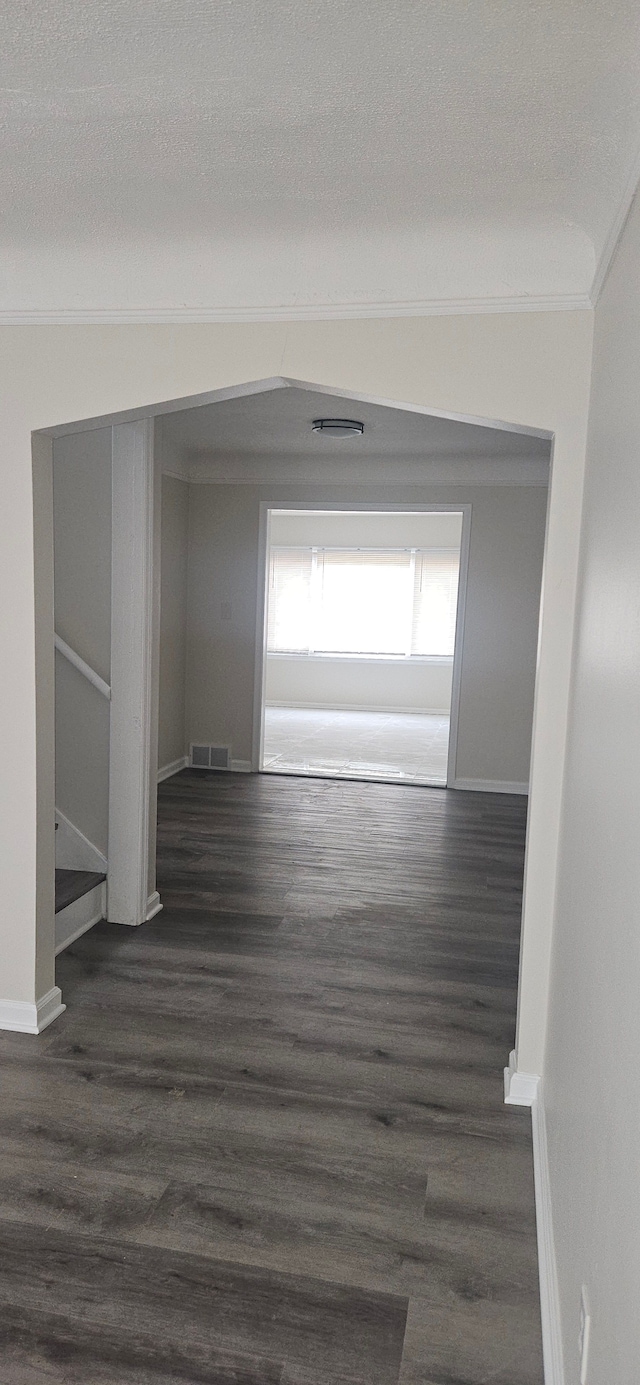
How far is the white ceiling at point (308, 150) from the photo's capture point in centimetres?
155

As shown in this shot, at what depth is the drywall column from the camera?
147 inches

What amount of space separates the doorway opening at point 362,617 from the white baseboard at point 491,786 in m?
3.44

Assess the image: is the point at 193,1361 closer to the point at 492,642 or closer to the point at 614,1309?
the point at 614,1309

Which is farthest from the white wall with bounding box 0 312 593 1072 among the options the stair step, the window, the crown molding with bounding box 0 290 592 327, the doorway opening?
the window

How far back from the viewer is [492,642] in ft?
22.3

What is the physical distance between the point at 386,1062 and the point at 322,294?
7.76 feet

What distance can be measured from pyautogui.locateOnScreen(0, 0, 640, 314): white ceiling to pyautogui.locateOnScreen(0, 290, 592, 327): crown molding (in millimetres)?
14

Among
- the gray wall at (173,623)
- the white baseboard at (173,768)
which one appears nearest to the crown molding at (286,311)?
the gray wall at (173,623)

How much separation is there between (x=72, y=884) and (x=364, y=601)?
25.3 ft

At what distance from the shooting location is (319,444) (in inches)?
253

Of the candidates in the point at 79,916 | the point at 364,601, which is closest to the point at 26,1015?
the point at 79,916

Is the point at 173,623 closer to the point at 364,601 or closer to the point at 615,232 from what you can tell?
the point at 364,601

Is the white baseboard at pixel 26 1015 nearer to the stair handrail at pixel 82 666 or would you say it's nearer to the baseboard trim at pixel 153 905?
the baseboard trim at pixel 153 905

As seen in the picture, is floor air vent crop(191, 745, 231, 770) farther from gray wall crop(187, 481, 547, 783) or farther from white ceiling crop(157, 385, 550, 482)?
Answer: white ceiling crop(157, 385, 550, 482)
